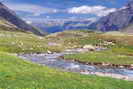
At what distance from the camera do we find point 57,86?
110ft

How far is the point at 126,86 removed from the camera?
4016 cm

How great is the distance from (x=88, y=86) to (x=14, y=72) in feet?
32.1

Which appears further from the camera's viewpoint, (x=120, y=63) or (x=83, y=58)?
(x=83, y=58)

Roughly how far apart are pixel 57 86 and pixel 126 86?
36.6 ft

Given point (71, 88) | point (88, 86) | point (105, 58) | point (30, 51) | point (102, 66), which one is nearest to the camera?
point (71, 88)

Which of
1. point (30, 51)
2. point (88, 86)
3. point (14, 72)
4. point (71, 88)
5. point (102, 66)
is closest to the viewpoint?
point (71, 88)

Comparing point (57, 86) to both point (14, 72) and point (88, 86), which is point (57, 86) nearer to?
point (88, 86)

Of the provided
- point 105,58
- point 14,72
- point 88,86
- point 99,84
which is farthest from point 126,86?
point 105,58

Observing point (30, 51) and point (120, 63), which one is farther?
point (30, 51)

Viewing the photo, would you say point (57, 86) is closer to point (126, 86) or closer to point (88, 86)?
point (88, 86)

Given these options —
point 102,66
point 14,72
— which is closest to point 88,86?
point 14,72

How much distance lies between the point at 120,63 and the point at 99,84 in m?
45.7

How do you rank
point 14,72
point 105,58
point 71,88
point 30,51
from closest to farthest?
point 71,88, point 14,72, point 105,58, point 30,51

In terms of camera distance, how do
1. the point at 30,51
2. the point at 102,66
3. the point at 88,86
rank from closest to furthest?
the point at 88,86 < the point at 102,66 < the point at 30,51
